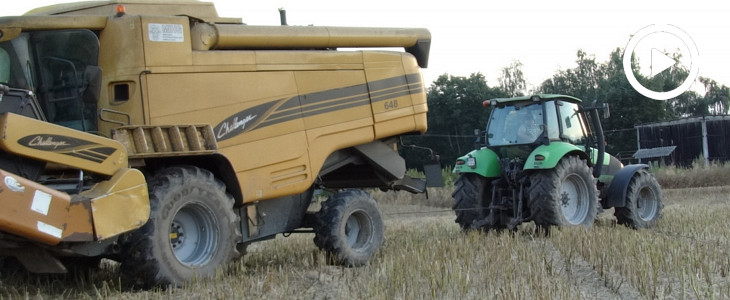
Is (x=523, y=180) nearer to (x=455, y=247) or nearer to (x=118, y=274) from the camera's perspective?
(x=455, y=247)

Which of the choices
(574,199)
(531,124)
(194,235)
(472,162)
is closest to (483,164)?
(472,162)

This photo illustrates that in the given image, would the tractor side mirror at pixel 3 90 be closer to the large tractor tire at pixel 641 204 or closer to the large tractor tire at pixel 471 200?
the large tractor tire at pixel 471 200

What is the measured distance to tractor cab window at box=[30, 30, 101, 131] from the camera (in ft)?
22.3

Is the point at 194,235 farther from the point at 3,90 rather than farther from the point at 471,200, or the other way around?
the point at 471,200

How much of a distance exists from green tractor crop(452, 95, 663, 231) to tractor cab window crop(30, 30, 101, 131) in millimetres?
5505

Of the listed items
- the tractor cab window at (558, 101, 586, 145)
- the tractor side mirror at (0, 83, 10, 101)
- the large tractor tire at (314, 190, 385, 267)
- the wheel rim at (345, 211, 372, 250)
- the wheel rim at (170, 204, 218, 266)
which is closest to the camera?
the tractor side mirror at (0, 83, 10, 101)

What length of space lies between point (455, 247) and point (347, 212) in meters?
1.14

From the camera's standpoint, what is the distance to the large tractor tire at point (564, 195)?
10.2 meters

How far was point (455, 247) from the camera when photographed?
8445 millimetres

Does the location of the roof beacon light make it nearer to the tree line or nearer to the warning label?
the warning label

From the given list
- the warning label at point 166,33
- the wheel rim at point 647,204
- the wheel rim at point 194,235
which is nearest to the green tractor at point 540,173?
the wheel rim at point 647,204

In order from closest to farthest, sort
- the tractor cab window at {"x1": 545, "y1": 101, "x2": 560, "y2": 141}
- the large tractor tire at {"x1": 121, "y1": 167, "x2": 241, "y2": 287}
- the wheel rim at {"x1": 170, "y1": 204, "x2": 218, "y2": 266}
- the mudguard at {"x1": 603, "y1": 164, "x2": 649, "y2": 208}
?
1. the large tractor tire at {"x1": 121, "y1": 167, "x2": 241, "y2": 287}
2. the wheel rim at {"x1": 170, "y1": 204, "x2": 218, "y2": 266}
3. the tractor cab window at {"x1": 545, "y1": 101, "x2": 560, "y2": 141}
4. the mudguard at {"x1": 603, "y1": 164, "x2": 649, "y2": 208}

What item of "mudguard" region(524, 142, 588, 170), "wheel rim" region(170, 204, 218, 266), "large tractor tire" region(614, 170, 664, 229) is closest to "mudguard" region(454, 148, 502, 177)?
"mudguard" region(524, 142, 588, 170)

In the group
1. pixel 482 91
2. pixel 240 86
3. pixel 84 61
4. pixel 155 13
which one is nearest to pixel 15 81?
pixel 84 61
